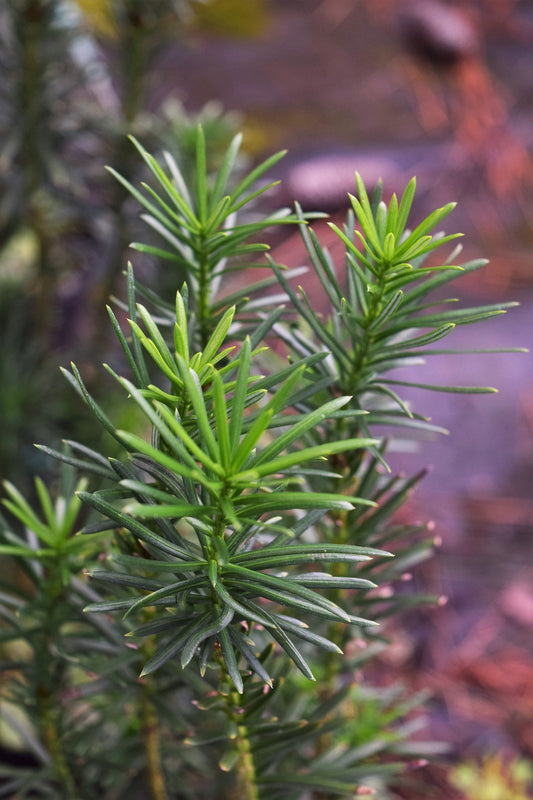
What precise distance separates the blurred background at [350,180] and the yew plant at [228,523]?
0.40m

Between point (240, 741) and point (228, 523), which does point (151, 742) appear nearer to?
point (240, 741)

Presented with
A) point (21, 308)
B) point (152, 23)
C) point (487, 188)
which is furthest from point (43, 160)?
point (487, 188)

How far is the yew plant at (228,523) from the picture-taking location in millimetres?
324

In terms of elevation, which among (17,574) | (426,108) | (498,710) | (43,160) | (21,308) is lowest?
(498,710)

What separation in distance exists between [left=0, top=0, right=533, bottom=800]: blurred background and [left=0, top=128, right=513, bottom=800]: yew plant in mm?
396

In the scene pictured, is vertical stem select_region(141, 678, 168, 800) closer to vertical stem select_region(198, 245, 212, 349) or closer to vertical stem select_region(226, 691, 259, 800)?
vertical stem select_region(226, 691, 259, 800)

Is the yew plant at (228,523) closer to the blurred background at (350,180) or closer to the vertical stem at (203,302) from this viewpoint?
the vertical stem at (203,302)

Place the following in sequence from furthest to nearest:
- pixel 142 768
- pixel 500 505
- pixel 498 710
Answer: pixel 500 505
pixel 498 710
pixel 142 768

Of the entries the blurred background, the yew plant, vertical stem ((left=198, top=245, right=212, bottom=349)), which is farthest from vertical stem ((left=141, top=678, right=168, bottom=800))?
the blurred background

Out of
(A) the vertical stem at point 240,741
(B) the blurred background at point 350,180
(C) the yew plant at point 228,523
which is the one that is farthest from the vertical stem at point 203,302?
(B) the blurred background at point 350,180

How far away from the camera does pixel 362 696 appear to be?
0.77 m

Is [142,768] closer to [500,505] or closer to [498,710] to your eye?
[498,710]

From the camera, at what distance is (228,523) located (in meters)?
0.33

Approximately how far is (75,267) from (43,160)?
37 centimetres
